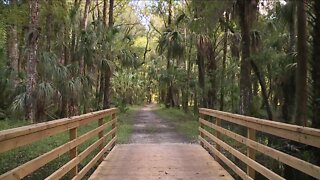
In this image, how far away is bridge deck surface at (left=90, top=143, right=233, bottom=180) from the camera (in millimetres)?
6992

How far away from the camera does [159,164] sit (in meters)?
→ 8.08

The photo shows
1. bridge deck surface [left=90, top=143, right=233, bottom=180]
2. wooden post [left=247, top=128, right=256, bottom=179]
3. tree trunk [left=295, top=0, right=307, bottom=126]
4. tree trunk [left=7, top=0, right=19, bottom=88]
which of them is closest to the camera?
wooden post [left=247, top=128, right=256, bottom=179]

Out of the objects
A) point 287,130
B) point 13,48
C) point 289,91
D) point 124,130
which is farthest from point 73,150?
point 124,130

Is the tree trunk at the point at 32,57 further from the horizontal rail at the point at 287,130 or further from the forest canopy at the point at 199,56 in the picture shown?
the horizontal rail at the point at 287,130

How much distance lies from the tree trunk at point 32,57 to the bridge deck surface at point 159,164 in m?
3.93

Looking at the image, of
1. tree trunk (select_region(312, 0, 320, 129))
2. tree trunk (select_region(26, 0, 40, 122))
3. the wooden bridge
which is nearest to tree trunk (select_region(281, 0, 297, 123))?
tree trunk (select_region(312, 0, 320, 129))

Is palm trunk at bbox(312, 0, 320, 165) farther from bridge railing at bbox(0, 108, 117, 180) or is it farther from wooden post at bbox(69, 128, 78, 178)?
wooden post at bbox(69, 128, 78, 178)

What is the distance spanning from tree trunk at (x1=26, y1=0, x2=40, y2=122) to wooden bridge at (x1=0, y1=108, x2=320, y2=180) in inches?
132

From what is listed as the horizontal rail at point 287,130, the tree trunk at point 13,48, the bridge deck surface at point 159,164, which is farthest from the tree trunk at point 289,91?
the tree trunk at point 13,48

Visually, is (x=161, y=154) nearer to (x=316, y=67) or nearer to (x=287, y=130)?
(x=316, y=67)

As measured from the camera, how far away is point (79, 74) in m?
18.5

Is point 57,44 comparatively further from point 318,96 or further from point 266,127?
point 266,127

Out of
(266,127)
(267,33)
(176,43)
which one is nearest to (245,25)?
(267,33)

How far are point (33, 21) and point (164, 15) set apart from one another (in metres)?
26.0
